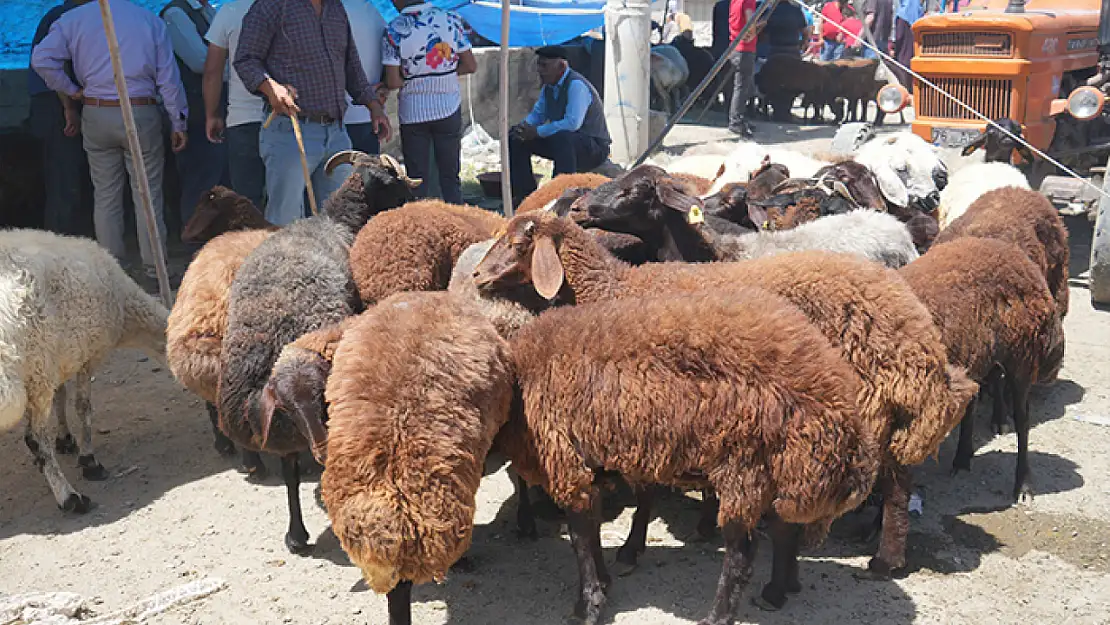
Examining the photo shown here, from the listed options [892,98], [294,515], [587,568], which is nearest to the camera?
[587,568]

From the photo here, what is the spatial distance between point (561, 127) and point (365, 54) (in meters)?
2.38

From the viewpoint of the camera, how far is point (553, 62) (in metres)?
9.50

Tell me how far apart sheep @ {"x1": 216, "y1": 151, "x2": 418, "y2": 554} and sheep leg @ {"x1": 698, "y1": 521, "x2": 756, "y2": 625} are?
1672 mm

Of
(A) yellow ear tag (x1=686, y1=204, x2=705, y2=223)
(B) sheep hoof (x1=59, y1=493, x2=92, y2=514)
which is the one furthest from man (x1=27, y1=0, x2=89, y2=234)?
(A) yellow ear tag (x1=686, y1=204, x2=705, y2=223)

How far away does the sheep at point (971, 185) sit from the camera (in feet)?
23.6

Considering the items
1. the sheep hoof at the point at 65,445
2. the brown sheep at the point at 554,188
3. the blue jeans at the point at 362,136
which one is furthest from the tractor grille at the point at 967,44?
the sheep hoof at the point at 65,445

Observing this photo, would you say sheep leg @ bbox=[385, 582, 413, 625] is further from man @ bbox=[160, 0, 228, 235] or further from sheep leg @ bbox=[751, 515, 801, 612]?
man @ bbox=[160, 0, 228, 235]

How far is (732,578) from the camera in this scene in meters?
3.88

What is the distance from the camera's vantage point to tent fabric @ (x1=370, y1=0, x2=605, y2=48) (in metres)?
13.1

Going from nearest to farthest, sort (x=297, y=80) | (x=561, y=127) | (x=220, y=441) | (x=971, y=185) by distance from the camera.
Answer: (x=220, y=441) < (x=297, y=80) < (x=971, y=185) < (x=561, y=127)

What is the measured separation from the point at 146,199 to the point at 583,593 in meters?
4.32

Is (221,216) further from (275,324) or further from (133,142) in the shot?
(275,324)

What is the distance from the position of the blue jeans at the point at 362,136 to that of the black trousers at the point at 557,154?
1745 mm

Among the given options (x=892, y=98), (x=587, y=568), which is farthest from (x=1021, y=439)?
(x=892, y=98)
